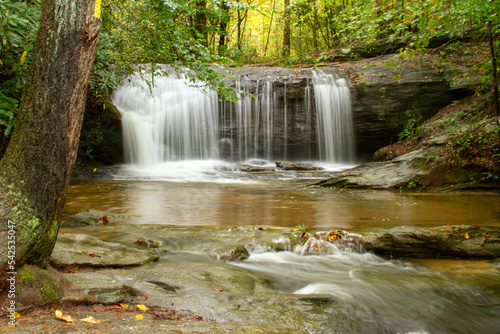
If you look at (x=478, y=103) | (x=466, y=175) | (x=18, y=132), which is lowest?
(x=466, y=175)

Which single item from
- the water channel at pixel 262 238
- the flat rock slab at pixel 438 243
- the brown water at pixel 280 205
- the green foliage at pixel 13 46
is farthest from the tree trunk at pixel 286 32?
the green foliage at pixel 13 46

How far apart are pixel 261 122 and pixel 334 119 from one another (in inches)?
116

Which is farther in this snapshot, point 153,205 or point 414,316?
point 153,205

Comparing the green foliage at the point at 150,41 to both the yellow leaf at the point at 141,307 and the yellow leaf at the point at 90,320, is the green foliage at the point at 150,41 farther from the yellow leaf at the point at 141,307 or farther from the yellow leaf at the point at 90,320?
the yellow leaf at the point at 90,320

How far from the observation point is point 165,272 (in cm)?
312

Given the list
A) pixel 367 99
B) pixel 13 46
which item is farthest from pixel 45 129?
pixel 367 99

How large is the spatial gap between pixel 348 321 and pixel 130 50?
5601 millimetres

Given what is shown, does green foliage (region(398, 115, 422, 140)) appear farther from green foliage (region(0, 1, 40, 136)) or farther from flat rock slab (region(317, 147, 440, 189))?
green foliage (region(0, 1, 40, 136))

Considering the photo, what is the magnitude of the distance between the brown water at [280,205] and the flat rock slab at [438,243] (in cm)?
75

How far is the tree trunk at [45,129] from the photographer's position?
214 centimetres

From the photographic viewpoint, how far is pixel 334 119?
14.5 m

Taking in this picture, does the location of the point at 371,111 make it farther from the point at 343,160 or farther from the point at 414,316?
the point at 414,316

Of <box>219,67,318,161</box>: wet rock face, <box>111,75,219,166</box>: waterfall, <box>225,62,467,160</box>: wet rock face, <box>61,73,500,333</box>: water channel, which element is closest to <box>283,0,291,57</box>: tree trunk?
<box>225,62,467,160</box>: wet rock face

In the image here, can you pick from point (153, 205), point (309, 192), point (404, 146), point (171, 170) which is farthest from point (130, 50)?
point (404, 146)
